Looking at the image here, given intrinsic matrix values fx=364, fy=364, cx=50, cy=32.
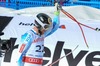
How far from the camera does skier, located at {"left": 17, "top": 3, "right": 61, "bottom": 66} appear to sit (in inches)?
160

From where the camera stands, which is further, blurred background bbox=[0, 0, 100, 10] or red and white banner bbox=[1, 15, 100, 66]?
blurred background bbox=[0, 0, 100, 10]

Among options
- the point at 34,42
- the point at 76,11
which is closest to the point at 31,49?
the point at 34,42

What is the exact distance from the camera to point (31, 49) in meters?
4.16

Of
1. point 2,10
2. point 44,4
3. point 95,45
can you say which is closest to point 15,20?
point 2,10

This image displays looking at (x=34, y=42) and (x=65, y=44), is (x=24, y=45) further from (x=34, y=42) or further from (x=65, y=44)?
(x=65, y=44)

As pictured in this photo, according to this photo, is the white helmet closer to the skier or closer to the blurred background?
the skier

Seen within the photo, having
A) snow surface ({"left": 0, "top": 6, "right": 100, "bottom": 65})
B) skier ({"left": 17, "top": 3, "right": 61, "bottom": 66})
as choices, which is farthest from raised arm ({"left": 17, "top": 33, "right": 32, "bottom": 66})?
snow surface ({"left": 0, "top": 6, "right": 100, "bottom": 65})

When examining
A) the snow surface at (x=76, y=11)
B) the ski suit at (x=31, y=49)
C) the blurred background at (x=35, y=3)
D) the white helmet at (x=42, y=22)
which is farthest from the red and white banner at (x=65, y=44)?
the blurred background at (x=35, y=3)

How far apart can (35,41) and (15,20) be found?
2101 millimetres

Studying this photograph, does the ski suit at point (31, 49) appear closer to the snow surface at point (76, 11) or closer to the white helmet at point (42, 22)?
the white helmet at point (42, 22)

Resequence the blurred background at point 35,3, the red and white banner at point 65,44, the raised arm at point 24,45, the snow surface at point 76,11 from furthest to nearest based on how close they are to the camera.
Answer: the blurred background at point 35,3 → the snow surface at point 76,11 → the red and white banner at point 65,44 → the raised arm at point 24,45

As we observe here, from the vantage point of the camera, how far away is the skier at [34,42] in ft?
13.3

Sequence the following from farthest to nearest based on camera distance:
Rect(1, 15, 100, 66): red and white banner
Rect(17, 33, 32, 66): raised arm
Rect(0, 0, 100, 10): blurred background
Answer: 1. Rect(0, 0, 100, 10): blurred background
2. Rect(1, 15, 100, 66): red and white banner
3. Rect(17, 33, 32, 66): raised arm

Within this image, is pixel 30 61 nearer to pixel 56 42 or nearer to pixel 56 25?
pixel 56 25
